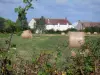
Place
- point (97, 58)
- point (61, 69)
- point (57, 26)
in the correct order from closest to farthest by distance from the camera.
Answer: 1. point (97, 58)
2. point (61, 69)
3. point (57, 26)

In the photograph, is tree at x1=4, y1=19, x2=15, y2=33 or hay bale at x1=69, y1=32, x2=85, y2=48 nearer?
tree at x1=4, y1=19, x2=15, y2=33

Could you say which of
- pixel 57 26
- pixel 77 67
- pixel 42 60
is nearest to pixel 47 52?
pixel 42 60

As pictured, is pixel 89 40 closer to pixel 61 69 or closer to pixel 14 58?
pixel 61 69

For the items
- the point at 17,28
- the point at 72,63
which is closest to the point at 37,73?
the point at 72,63

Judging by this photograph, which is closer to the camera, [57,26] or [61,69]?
[61,69]

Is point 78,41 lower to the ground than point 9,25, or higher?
lower

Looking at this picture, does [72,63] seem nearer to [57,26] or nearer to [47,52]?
[47,52]

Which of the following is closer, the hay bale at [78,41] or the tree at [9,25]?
the tree at [9,25]

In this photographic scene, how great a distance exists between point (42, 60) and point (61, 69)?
0.31 m

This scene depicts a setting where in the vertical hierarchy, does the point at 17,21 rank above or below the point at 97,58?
above

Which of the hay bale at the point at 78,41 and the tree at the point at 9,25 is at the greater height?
the tree at the point at 9,25

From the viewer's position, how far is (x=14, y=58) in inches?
192

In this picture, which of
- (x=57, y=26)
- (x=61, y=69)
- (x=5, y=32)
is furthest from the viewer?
(x=57, y=26)

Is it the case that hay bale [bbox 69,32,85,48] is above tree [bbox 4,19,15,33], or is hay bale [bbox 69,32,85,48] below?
below
